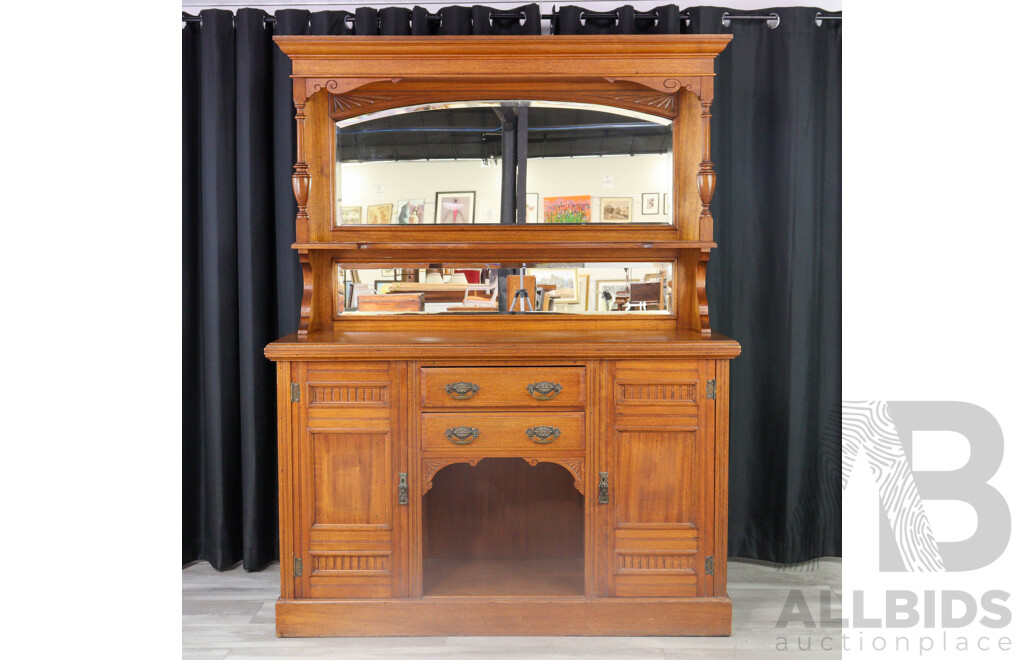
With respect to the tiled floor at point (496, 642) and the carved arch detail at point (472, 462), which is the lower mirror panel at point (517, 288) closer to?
the carved arch detail at point (472, 462)

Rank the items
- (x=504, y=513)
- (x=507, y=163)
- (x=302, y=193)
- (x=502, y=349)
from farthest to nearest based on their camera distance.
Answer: (x=504, y=513) < (x=507, y=163) < (x=302, y=193) < (x=502, y=349)

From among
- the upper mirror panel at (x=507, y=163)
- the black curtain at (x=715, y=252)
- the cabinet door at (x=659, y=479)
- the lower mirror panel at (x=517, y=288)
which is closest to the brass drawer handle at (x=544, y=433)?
the cabinet door at (x=659, y=479)

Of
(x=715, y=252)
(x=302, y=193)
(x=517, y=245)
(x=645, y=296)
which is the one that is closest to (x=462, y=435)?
(x=517, y=245)

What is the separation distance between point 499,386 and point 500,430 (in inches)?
5.4

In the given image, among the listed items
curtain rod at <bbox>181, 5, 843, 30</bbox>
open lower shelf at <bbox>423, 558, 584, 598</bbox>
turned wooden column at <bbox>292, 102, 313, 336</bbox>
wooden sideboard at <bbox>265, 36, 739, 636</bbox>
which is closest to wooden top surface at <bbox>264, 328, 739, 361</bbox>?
wooden sideboard at <bbox>265, 36, 739, 636</bbox>

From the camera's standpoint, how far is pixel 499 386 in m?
2.12

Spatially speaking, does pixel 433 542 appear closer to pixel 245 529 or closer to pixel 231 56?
pixel 245 529

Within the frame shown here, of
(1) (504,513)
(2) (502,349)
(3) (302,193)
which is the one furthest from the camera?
(1) (504,513)

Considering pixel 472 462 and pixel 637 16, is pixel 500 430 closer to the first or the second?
pixel 472 462

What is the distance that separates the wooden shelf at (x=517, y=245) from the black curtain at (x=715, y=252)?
1.35 ft

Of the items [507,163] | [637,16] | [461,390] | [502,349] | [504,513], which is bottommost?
[504,513]

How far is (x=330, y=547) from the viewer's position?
215cm

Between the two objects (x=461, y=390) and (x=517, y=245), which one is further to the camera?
(x=517, y=245)

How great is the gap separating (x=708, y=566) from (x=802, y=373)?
0.90 m
